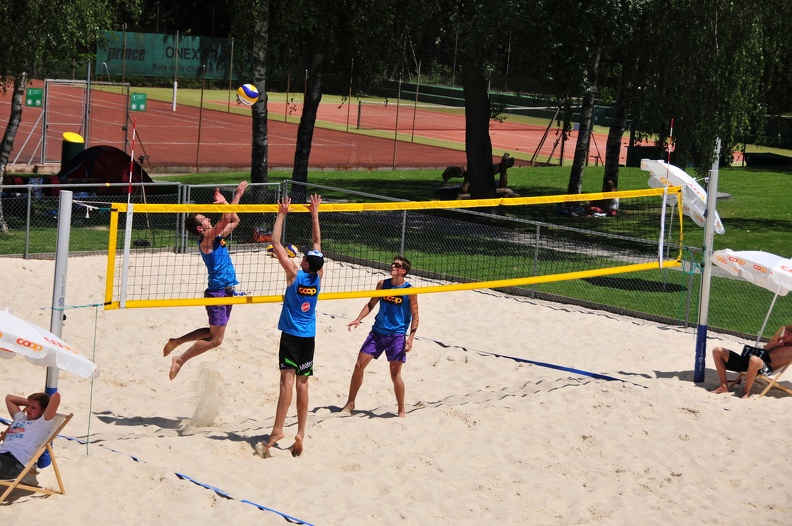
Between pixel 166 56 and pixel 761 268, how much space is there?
1498 inches

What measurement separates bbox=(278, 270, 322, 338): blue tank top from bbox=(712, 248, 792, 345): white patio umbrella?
484 cm

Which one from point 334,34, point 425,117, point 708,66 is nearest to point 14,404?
point 334,34

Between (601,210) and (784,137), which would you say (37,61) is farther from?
(784,137)

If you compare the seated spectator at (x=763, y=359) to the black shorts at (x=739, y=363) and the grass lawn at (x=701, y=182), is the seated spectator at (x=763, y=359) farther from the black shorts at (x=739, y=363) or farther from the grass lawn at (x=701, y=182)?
the grass lawn at (x=701, y=182)

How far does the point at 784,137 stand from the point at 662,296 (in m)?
28.8

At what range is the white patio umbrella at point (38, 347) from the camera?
7137mm

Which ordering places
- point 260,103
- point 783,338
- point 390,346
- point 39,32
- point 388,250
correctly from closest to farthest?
point 390,346 → point 783,338 → point 39,32 → point 388,250 → point 260,103

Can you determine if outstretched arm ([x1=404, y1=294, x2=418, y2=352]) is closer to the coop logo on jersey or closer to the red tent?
the coop logo on jersey

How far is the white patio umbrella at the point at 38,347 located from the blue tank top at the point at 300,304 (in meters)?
1.72

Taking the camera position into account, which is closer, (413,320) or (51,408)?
(51,408)

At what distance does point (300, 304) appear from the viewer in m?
8.52

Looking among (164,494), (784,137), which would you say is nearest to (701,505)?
(164,494)

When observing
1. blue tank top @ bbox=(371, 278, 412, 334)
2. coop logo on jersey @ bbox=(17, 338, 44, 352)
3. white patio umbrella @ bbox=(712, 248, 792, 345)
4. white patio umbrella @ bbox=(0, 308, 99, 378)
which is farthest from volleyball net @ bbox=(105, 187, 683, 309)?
coop logo on jersey @ bbox=(17, 338, 44, 352)

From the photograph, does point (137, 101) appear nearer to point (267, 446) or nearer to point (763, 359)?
point (267, 446)
